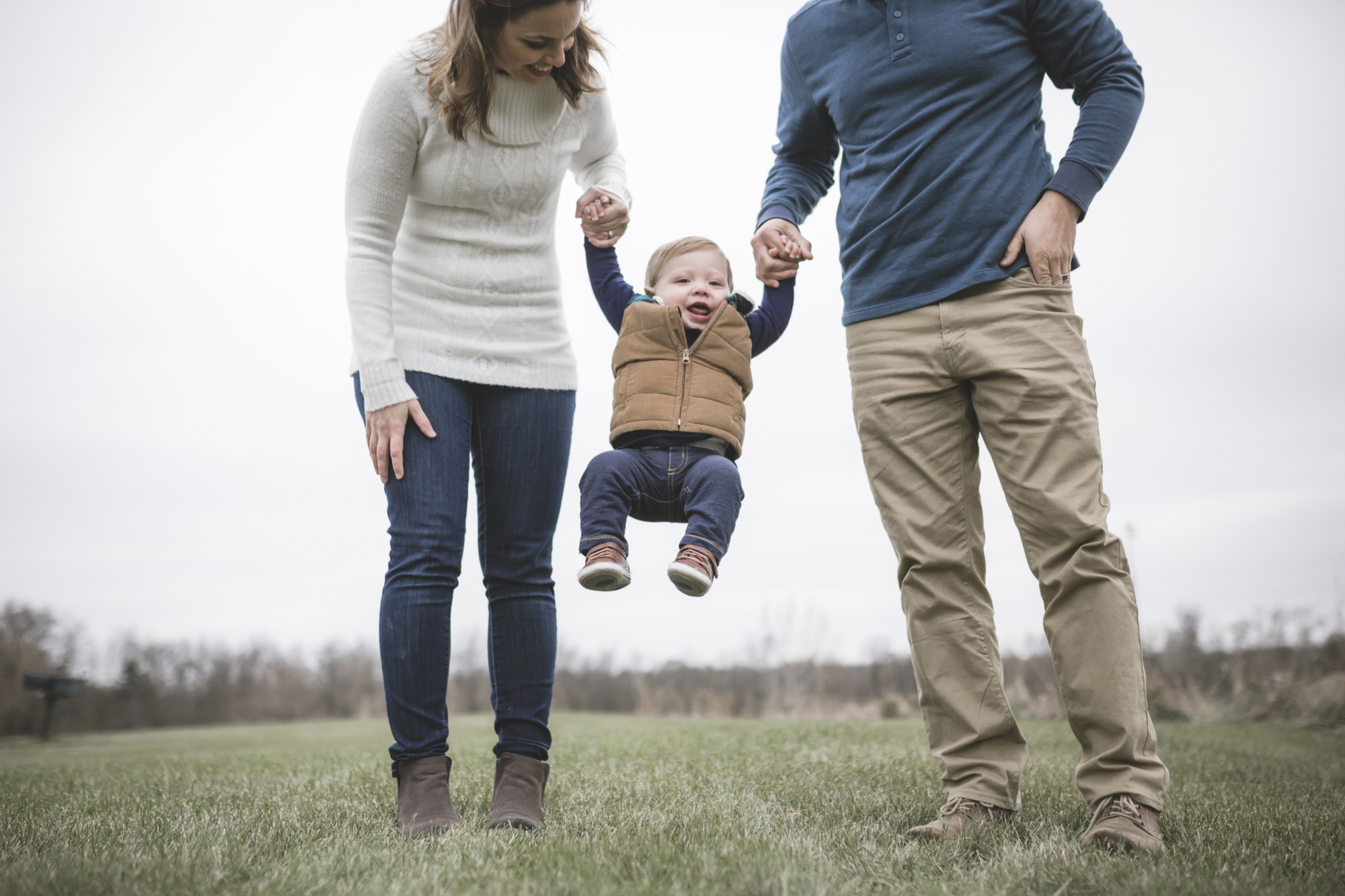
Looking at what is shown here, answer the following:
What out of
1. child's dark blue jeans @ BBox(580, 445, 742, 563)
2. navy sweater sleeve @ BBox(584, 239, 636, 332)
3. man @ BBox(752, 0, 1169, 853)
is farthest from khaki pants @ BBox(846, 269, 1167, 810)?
navy sweater sleeve @ BBox(584, 239, 636, 332)

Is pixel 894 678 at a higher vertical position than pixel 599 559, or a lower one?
lower

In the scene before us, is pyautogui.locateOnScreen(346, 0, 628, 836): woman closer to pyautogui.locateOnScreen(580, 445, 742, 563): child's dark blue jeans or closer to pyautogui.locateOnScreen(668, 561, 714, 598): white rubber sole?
pyautogui.locateOnScreen(580, 445, 742, 563): child's dark blue jeans

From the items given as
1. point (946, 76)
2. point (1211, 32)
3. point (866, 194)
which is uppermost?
point (1211, 32)

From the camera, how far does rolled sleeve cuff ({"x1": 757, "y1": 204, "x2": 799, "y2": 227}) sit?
110 inches

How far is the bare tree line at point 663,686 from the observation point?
11.1 meters

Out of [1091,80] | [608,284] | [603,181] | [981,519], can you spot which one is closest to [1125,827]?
[981,519]

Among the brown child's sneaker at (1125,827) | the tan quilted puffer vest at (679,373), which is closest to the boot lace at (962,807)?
the brown child's sneaker at (1125,827)

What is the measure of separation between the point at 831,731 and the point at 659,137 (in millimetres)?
4882

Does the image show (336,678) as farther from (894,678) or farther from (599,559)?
(599,559)

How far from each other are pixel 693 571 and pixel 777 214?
4.18 ft

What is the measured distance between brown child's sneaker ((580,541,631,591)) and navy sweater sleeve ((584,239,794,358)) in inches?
33.9

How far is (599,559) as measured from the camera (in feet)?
7.60

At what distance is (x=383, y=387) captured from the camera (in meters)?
2.20

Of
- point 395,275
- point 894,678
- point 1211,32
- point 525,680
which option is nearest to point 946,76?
point 395,275
